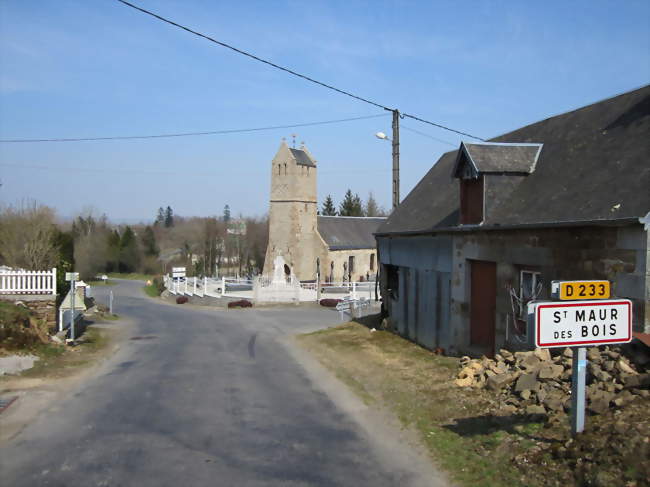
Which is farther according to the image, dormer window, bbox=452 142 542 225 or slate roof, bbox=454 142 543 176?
slate roof, bbox=454 142 543 176

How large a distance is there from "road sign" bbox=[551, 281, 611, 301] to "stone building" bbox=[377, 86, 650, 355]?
3230 mm

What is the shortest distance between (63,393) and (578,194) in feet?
37.5

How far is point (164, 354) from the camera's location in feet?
58.6

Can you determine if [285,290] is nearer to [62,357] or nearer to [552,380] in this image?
[62,357]

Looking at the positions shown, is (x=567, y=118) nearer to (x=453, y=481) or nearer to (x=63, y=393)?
(x=453, y=481)

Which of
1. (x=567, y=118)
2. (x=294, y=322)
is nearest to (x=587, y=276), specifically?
(x=567, y=118)

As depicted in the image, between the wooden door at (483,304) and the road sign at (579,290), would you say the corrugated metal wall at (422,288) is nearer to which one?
the wooden door at (483,304)

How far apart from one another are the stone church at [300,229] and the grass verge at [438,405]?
34.7 meters

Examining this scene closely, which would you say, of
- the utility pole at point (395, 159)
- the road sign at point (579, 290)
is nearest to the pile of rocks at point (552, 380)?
the road sign at point (579, 290)

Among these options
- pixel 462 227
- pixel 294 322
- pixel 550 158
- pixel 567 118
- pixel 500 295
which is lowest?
pixel 294 322

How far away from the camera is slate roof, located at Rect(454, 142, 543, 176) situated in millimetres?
13828

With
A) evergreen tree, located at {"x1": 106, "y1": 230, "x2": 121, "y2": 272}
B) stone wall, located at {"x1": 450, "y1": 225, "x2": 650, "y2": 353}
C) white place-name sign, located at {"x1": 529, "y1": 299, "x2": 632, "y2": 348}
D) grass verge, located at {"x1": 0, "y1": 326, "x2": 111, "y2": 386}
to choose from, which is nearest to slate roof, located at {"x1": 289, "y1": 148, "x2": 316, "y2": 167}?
grass verge, located at {"x1": 0, "y1": 326, "x2": 111, "y2": 386}

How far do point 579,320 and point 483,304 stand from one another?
7703 millimetres

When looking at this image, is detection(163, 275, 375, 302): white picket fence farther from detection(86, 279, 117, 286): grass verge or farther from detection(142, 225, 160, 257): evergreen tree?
detection(142, 225, 160, 257): evergreen tree
